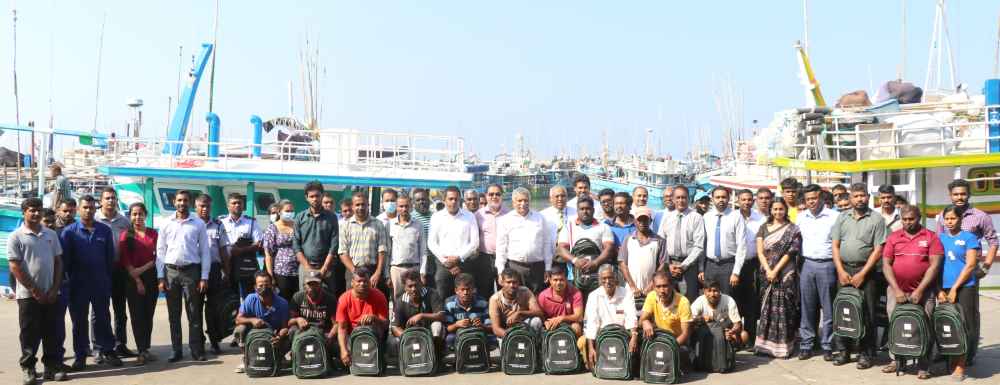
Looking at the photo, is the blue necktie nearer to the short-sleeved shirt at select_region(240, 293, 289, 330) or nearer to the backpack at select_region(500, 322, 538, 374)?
the backpack at select_region(500, 322, 538, 374)

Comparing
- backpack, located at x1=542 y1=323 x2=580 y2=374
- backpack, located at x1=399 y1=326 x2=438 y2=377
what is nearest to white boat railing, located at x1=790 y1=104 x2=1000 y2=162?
backpack, located at x1=542 y1=323 x2=580 y2=374

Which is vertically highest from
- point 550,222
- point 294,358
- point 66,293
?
point 550,222

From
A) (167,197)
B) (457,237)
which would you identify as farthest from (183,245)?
(167,197)

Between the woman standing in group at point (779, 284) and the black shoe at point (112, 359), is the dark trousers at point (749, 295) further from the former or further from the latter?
the black shoe at point (112, 359)

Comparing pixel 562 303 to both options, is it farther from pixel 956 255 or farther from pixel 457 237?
pixel 956 255

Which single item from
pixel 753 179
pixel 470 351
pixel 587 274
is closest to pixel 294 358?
pixel 470 351

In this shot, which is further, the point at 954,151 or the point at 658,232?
the point at 954,151

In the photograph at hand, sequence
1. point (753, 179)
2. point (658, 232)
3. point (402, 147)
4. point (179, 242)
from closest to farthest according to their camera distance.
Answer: point (179, 242), point (658, 232), point (402, 147), point (753, 179)

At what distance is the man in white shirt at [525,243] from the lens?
31.2 ft

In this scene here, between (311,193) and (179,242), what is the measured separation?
1.39 m

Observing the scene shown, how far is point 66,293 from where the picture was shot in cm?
869

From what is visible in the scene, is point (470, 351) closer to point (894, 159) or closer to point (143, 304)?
point (143, 304)

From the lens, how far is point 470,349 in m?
8.64

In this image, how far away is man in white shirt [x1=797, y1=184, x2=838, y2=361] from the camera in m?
8.85
